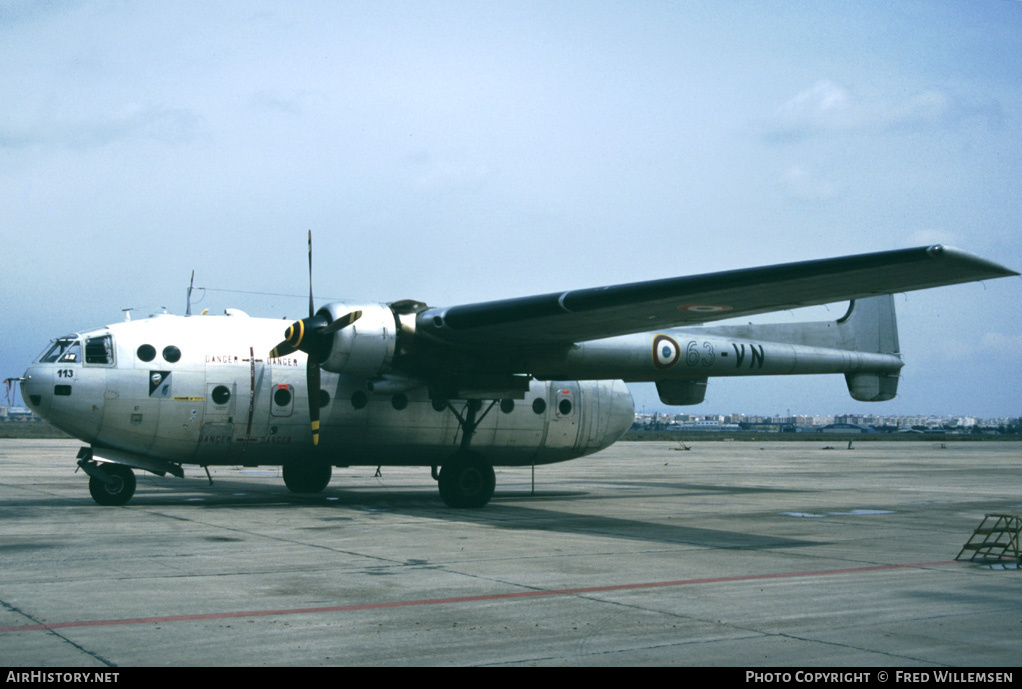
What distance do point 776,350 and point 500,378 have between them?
767cm

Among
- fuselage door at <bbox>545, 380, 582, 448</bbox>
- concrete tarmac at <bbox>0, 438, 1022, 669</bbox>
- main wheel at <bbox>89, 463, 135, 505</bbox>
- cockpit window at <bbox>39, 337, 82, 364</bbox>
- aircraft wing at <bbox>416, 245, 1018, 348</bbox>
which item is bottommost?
concrete tarmac at <bbox>0, 438, 1022, 669</bbox>

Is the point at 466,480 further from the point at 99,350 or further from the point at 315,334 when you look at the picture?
the point at 99,350

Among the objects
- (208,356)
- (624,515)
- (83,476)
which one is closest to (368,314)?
(208,356)

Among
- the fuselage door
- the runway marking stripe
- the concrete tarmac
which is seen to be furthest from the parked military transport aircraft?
the runway marking stripe

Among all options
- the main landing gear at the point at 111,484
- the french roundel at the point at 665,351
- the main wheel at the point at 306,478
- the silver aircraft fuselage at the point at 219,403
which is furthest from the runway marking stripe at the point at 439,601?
the main wheel at the point at 306,478

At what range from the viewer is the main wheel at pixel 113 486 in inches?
731

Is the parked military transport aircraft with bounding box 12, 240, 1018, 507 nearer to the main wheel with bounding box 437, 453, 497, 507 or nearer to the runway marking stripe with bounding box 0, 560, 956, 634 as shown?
the main wheel with bounding box 437, 453, 497, 507

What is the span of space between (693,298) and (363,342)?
20.8ft

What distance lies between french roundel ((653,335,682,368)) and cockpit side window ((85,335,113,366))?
37.3 feet

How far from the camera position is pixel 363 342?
1791 centimetres

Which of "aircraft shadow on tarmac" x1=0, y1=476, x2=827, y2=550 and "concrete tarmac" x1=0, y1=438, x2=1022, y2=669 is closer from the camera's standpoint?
"concrete tarmac" x1=0, y1=438, x2=1022, y2=669

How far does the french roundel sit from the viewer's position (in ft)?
69.8

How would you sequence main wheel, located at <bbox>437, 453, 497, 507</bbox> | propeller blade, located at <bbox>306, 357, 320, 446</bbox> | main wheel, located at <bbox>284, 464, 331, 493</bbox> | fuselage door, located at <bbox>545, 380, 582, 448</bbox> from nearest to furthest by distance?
1. propeller blade, located at <bbox>306, 357, 320, 446</bbox>
2. main wheel, located at <bbox>437, 453, 497, 507</bbox>
3. main wheel, located at <bbox>284, 464, 331, 493</bbox>
4. fuselage door, located at <bbox>545, 380, 582, 448</bbox>

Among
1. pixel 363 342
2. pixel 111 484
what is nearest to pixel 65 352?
pixel 111 484
